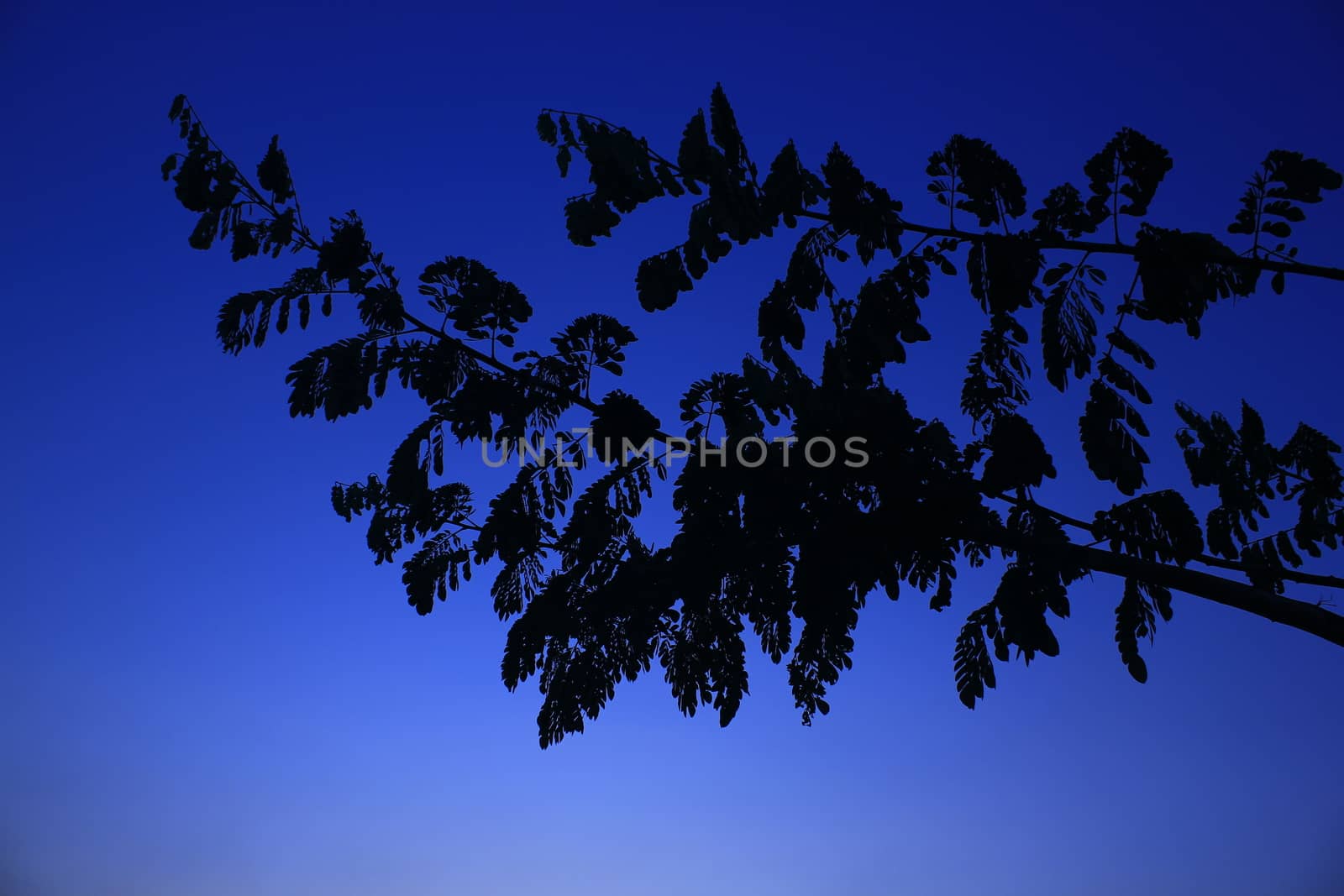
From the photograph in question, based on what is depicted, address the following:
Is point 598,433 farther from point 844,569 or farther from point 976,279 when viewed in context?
point 976,279

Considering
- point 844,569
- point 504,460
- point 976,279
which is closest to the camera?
point 844,569

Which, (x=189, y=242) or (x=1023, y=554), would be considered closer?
(x=1023, y=554)

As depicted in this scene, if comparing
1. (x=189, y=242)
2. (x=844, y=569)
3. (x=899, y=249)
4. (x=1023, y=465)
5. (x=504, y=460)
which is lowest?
(x=844, y=569)

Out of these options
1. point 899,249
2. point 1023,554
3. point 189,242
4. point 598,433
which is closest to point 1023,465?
point 1023,554

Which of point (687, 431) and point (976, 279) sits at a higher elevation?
point (976, 279)

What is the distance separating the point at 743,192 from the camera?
2846mm

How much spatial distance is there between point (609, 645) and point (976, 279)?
6.62 ft

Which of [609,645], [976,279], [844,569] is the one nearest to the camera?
[844,569]

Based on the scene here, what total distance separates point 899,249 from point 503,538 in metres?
1.77

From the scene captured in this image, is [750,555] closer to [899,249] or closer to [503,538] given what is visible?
[503,538]

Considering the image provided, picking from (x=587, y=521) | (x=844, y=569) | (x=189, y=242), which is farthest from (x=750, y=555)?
(x=189, y=242)

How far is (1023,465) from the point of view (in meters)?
2.84

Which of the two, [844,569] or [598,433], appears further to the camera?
[598,433]

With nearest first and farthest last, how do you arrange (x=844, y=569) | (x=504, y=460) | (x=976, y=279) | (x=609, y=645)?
(x=844, y=569) < (x=976, y=279) < (x=504, y=460) < (x=609, y=645)
